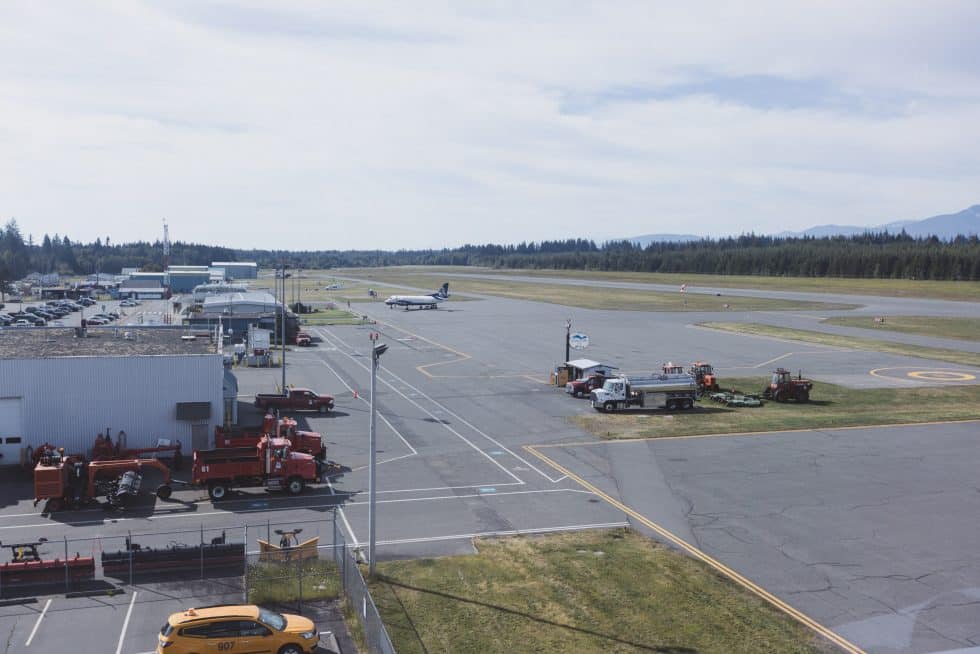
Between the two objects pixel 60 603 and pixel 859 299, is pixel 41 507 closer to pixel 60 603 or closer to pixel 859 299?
pixel 60 603

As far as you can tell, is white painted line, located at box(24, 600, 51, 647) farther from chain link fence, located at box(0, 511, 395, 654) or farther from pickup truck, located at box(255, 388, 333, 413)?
pickup truck, located at box(255, 388, 333, 413)

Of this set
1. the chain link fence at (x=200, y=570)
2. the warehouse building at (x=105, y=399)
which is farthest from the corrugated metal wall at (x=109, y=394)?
the chain link fence at (x=200, y=570)

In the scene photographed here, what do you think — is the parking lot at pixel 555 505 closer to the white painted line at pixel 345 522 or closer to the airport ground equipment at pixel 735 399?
the white painted line at pixel 345 522

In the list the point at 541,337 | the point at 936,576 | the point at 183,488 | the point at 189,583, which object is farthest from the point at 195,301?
the point at 936,576

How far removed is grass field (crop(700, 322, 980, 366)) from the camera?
85.5 meters

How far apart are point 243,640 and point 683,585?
1439 cm

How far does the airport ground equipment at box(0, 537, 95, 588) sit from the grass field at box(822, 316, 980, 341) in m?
107

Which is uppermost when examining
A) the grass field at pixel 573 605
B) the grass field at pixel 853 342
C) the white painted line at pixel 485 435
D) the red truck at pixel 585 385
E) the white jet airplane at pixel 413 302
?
the white jet airplane at pixel 413 302

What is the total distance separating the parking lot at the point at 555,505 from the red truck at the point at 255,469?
806 mm

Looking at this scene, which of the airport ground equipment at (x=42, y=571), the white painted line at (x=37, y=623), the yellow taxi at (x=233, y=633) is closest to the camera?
the yellow taxi at (x=233, y=633)

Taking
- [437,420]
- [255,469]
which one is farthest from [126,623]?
[437,420]

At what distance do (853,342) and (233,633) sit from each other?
93.0 meters

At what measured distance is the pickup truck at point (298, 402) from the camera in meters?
56.2

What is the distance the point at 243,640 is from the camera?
20875 millimetres
